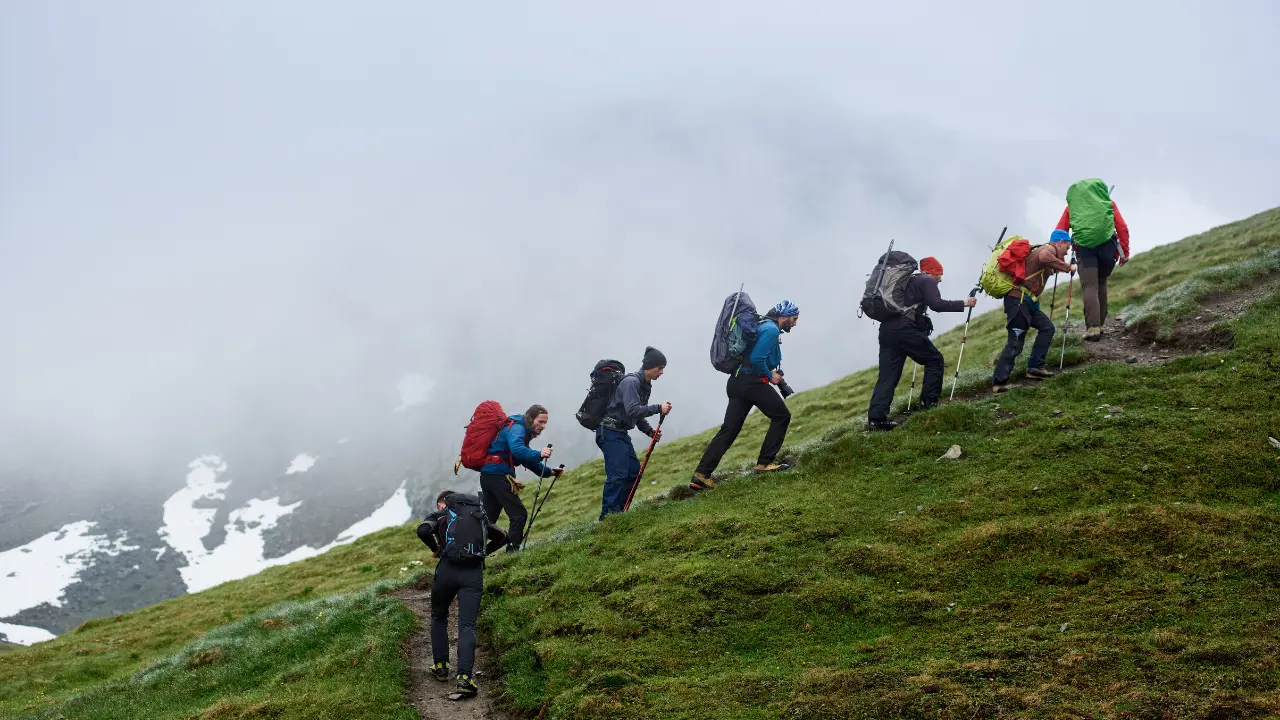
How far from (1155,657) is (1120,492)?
17.0 feet

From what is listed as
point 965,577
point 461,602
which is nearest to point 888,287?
point 965,577

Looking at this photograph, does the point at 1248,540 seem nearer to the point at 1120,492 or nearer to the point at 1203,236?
the point at 1120,492

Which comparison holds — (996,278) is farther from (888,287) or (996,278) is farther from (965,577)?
(965,577)

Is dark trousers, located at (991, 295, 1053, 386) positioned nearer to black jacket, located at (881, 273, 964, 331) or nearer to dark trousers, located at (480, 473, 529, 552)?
black jacket, located at (881, 273, 964, 331)

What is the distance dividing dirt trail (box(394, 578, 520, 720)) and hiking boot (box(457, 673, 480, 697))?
0.17 m

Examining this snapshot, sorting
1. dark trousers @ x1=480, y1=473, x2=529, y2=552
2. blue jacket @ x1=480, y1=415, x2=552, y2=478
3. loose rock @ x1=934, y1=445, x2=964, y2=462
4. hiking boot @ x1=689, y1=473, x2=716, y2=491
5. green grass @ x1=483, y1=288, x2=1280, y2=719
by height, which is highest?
blue jacket @ x1=480, y1=415, x2=552, y2=478

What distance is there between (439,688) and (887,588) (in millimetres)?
7592

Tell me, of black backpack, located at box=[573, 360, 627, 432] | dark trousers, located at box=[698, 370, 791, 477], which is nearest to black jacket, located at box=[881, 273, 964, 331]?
dark trousers, located at box=[698, 370, 791, 477]

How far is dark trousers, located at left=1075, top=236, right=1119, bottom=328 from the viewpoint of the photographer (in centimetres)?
2078

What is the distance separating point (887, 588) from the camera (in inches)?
489

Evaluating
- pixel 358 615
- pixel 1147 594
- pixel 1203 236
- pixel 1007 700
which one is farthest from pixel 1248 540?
pixel 1203 236

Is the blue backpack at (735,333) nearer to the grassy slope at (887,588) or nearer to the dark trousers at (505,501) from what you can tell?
the grassy slope at (887,588)

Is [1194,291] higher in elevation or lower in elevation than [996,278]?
lower

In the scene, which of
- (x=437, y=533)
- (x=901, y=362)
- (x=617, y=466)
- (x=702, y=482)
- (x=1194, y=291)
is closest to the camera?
(x=437, y=533)
